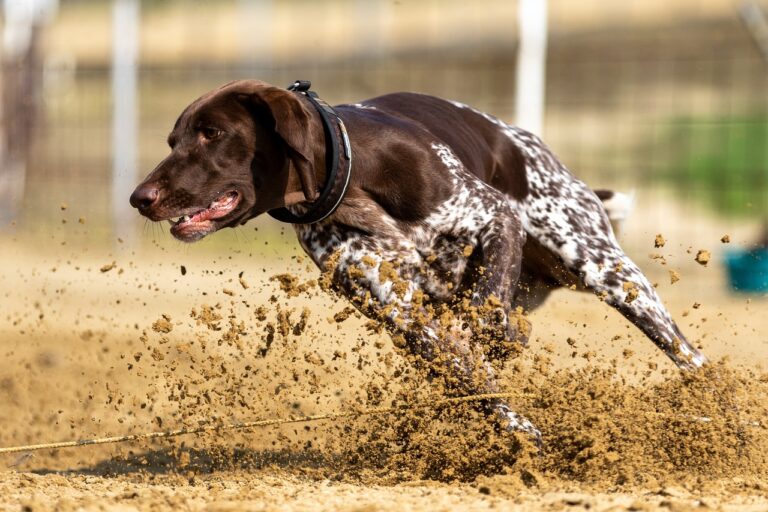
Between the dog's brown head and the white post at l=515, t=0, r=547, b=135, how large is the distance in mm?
4748

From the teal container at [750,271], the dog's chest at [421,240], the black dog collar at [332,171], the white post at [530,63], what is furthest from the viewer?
the white post at [530,63]

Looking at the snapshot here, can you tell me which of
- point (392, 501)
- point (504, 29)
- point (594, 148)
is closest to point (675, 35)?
point (504, 29)

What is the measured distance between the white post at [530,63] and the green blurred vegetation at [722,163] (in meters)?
1.99

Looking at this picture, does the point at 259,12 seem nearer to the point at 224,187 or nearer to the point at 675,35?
the point at 675,35

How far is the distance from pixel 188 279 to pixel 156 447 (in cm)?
402

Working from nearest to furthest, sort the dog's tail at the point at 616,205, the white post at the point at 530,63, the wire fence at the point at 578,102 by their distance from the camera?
the dog's tail at the point at 616,205, the white post at the point at 530,63, the wire fence at the point at 578,102

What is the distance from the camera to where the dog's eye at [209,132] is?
11.9 feet

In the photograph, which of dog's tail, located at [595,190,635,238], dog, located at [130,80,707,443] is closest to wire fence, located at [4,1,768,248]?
dog's tail, located at [595,190,635,238]

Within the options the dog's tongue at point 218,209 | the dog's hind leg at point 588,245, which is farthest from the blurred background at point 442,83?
the dog's tongue at point 218,209

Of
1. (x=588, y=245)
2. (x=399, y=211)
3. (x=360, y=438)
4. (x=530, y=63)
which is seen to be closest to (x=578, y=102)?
(x=530, y=63)

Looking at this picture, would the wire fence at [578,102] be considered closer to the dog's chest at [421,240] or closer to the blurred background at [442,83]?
the blurred background at [442,83]

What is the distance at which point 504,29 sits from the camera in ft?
59.1

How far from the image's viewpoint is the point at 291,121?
3590 millimetres

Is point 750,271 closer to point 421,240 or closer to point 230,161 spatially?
point 421,240
